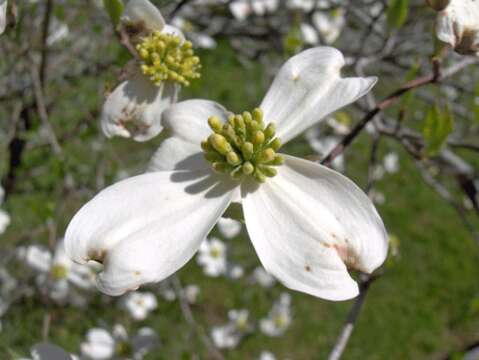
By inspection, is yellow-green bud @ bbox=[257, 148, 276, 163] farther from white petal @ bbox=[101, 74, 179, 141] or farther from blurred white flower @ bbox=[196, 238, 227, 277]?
blurred white flower @ bbox=[196, 238, 227, 277]

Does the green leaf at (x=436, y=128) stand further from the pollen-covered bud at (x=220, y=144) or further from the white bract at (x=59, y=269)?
the white bract at (x=59, y=269)

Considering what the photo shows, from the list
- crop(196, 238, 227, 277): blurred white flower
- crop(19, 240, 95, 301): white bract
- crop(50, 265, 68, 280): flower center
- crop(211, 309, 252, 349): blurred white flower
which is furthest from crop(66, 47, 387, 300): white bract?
crop(211, 309, 252, 349): blurred white flower

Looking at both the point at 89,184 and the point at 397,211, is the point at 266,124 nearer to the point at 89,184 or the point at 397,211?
the point at 89,184

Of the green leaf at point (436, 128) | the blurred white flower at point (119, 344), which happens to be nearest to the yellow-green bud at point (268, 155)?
the green leaf at point (436, 128)

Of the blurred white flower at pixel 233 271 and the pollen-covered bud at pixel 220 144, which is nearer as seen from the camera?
the pollen-covered bud at pixel 220 144

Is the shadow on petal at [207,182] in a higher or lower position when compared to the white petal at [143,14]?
lower

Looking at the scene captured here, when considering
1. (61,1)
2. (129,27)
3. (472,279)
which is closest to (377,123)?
(129,27)

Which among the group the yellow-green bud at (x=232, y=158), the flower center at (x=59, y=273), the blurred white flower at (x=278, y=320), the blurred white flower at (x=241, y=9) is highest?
the yellow-green bud at (x=232, y=158)

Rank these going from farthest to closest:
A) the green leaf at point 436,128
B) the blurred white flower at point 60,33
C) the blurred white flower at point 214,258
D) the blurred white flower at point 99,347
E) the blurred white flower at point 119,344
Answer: the blurred white flower at point 214,258, the blurred white flower at point 60,33, the blurred white flower at point 99,347, the blurred white flower at point 119,344, the green leaf at point 436,128
